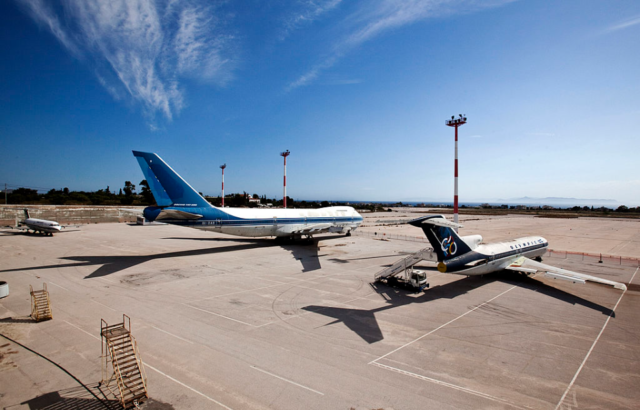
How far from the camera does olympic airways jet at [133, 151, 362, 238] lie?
24859 millimetres

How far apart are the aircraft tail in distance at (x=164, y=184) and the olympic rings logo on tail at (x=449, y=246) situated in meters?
21.6

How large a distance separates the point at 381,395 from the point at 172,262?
929 inches

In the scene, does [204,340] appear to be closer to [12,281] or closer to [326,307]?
[326,307]

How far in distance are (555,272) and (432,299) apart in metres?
8.68

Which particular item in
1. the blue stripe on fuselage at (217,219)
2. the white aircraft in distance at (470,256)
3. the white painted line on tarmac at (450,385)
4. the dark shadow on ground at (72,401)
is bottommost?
the white painted line on tarmac at (450,385)

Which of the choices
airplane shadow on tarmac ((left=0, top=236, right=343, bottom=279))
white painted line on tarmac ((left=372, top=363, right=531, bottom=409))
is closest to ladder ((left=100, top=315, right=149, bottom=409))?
white painted line on tarmac ((left=372, top=363, right=531, bottom=409))

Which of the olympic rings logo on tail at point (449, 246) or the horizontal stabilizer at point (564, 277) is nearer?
the horizontal stabilizer at point (564, 277)

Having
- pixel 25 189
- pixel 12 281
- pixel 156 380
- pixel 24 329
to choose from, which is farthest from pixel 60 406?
pixel 25 189

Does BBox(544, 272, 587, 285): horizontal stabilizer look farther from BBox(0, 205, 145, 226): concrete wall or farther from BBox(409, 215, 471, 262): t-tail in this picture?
BBox(0, 205, 145, 226): concrete wall

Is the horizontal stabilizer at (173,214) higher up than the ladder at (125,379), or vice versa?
the horizontal stabilizer at (173,214)

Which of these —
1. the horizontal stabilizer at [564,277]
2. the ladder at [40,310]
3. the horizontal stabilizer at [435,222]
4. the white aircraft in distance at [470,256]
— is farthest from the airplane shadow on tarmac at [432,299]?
the ladder at [40,310]

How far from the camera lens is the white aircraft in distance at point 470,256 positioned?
17.9 meters

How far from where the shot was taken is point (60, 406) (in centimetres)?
768

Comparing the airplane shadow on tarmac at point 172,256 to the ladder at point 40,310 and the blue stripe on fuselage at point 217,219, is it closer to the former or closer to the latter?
the blue stripe on fuselage at point 217,219
